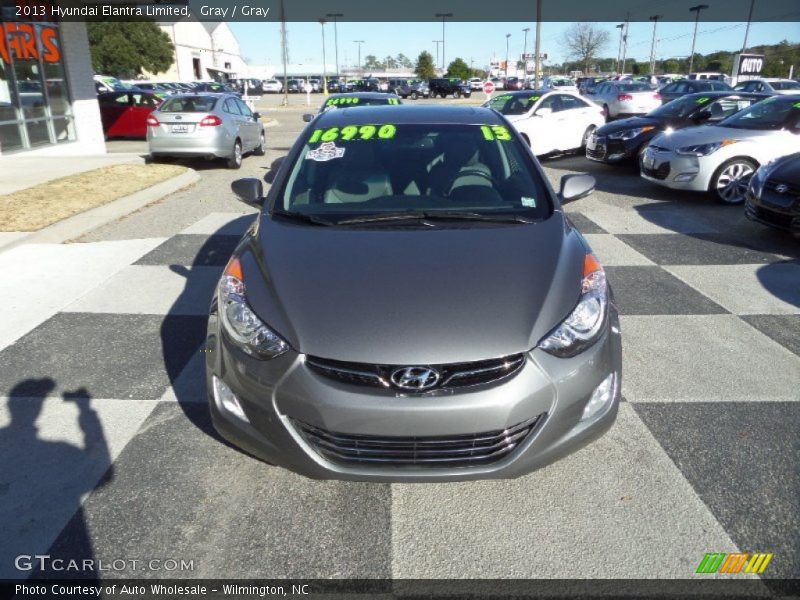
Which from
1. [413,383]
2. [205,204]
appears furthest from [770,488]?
[205,204]

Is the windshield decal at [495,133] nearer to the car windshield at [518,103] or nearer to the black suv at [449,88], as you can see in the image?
the car windshield at [518,103]

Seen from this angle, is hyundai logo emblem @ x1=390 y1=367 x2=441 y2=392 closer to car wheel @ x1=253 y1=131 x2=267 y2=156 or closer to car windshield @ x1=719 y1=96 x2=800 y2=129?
car windshield @ x1=719 y1=96 x2=800 y2=129

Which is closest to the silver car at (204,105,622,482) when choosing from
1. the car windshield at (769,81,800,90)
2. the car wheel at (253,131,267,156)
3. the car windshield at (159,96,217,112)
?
the car windshield at (159,96,217,112)

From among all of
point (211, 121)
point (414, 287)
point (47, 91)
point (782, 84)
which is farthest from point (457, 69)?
point (414, 287)

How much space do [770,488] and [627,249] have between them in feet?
14.6

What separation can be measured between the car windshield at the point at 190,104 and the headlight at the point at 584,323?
37.3ft

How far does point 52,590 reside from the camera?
Result: 2238 millimetres

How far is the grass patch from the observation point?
24.8ft

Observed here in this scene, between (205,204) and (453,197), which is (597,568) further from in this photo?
(205,204)

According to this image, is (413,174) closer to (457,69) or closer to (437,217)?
(437,217)

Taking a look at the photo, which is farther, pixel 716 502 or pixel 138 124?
pixel 138 124

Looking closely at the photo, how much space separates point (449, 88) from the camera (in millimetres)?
51719

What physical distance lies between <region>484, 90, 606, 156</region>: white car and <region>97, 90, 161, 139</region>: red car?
35.8 feet

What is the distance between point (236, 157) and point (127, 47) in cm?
4641
